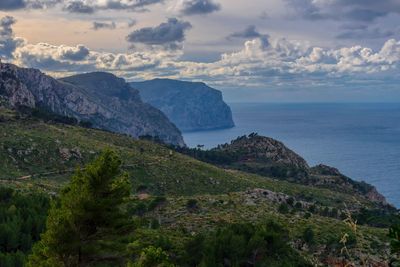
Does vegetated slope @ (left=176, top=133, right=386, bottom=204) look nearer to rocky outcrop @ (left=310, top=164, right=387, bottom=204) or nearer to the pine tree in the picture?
rocky outcrop @ (left=310, top=164, right=387, bottom=204)

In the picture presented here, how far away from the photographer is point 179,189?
109m

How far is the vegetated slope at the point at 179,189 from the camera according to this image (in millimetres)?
64312

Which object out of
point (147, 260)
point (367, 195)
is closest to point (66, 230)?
point (147, 260)

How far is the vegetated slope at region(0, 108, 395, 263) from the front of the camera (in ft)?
211

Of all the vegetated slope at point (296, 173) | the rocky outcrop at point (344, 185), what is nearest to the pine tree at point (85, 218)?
the vegetated slope at point (296, 173)

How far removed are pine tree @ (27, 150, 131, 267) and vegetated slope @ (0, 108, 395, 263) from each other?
23732mm

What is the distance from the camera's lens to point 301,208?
8725cm

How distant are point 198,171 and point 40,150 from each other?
3933 centimetres

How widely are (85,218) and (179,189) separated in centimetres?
8583

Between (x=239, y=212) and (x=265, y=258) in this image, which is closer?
(x=265, y=258)

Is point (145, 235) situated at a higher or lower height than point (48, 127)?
lower

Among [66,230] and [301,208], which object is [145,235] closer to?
[66,230]

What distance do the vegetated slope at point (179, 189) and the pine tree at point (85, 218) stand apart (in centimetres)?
2373

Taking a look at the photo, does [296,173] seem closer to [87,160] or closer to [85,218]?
[87,160]
